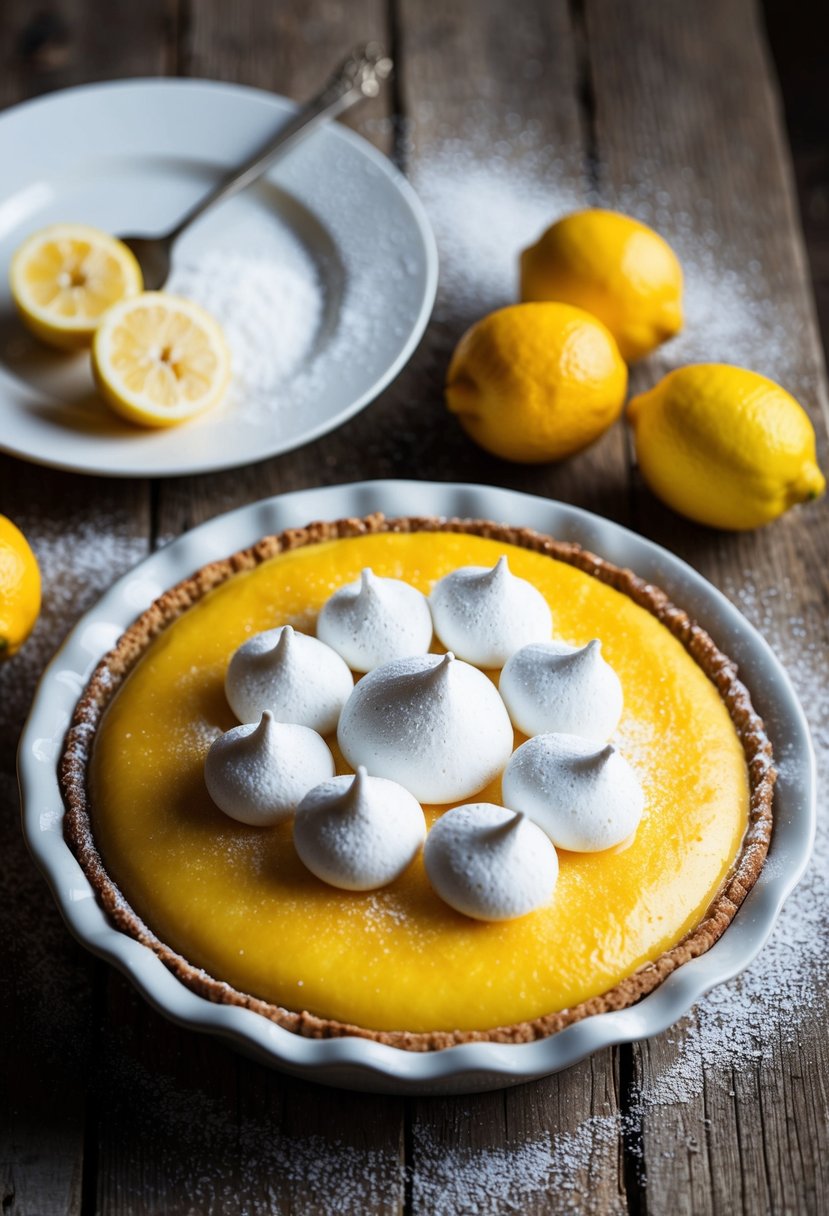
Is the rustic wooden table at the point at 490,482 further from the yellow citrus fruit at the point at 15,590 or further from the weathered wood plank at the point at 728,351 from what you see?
the yellow citrus fruit at the point at 15,590

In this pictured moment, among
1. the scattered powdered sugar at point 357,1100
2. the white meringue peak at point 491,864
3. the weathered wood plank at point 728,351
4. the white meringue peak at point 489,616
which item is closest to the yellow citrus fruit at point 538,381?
the weathered wood plank at point 728,351

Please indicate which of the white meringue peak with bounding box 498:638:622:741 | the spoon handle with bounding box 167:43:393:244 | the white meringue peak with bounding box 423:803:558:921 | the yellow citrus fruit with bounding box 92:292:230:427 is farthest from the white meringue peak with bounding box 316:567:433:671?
the spoon handle with bounding box 167:43:393:244

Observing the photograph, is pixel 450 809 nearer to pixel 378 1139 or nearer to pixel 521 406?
pixel 378 1139

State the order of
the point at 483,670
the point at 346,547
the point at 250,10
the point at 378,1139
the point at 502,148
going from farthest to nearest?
the point at 250,10 → the point at 502,148 → the point at 346,547 → the point at 483,670 → the point at 378,1139

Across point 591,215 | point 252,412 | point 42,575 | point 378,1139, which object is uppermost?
point 591,215

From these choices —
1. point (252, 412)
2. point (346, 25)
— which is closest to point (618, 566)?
point (252, 412)

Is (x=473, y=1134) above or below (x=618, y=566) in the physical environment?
below

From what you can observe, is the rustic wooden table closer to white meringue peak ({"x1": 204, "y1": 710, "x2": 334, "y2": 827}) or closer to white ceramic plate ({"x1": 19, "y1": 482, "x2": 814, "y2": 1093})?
white ceramic plate ({"x1": 19, "y1": 482, "x2": 814, "y2": 1093})
